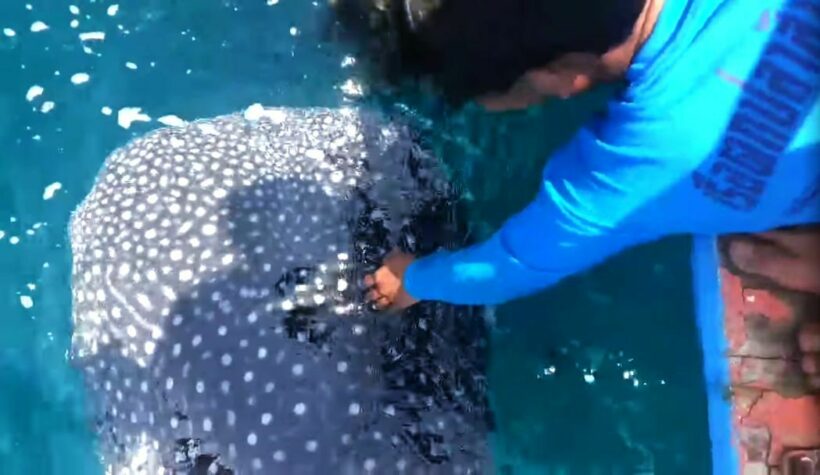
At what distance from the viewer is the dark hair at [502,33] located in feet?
3.89

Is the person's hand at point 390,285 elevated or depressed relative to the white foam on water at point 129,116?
depressed

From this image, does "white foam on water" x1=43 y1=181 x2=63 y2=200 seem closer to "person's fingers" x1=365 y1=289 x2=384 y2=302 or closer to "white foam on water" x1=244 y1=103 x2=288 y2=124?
"white foam on water" x1=244 y1=103 x2=288 y2=124

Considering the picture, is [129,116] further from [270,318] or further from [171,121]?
[270,318]

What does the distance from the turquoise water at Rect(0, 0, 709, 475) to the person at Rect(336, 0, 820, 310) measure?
32.2 inches

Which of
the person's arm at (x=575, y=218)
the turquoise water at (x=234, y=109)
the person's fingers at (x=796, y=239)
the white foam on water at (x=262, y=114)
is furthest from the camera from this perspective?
the white foam on water at (x=262, y=114)

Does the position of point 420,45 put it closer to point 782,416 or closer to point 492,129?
point 492,129

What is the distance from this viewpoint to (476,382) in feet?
7.10

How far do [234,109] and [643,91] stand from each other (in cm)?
158

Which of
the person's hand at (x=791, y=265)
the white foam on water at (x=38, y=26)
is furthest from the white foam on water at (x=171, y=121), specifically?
the person's hand at (x=791, y=265)

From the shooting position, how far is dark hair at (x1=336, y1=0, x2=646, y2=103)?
1186mm

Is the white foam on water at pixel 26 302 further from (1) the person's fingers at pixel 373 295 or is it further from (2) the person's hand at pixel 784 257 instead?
(2) the person's hand at pixel 784 257

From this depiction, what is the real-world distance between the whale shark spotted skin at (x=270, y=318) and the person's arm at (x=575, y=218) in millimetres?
524

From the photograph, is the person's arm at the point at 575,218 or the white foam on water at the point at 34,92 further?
the white foam on water at the point at 34,92

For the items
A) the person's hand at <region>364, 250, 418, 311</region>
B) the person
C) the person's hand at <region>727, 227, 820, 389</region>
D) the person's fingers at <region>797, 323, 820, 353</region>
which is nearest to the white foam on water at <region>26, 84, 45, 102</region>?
the person's hand at <region>364, 250, 418, 311</region>
